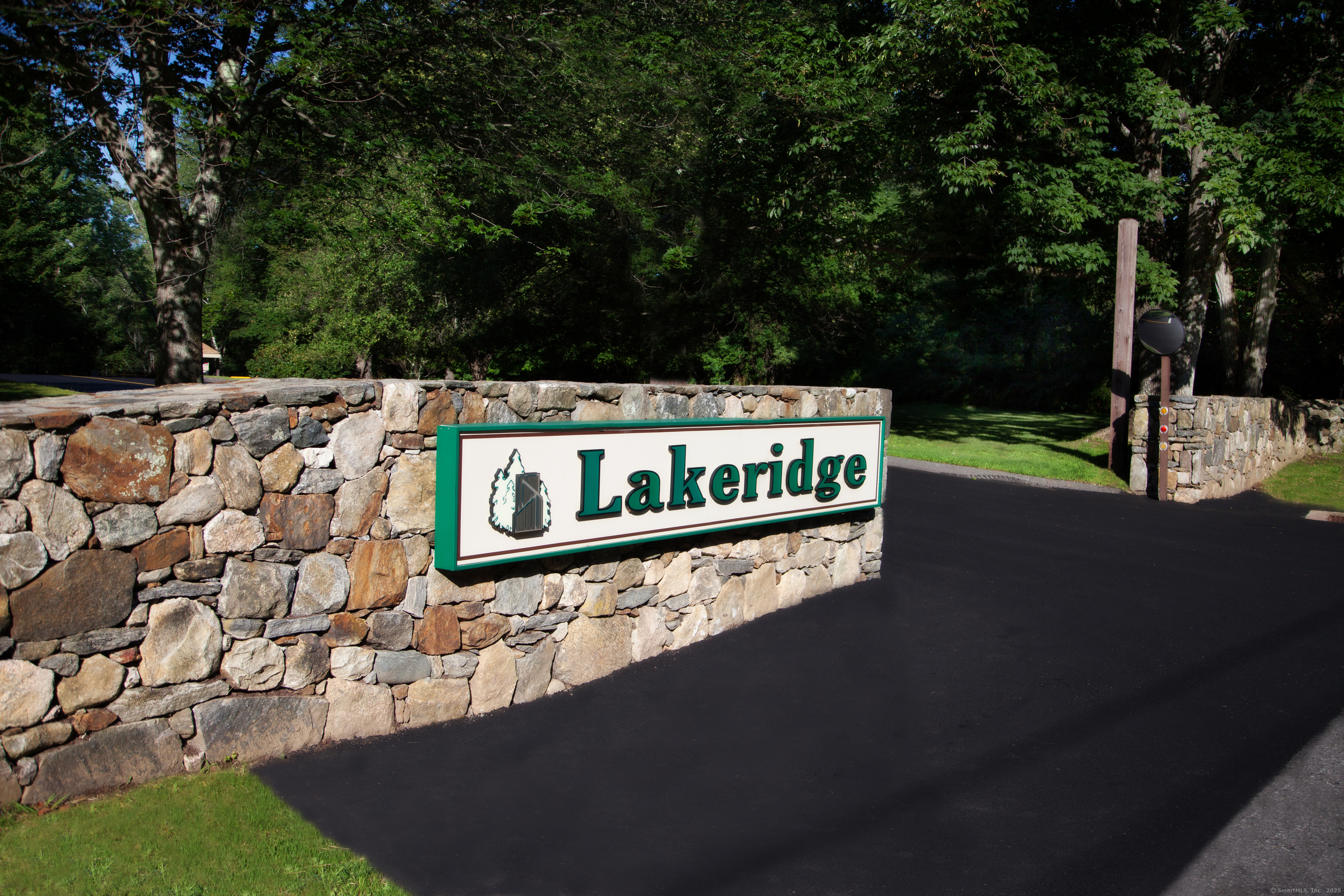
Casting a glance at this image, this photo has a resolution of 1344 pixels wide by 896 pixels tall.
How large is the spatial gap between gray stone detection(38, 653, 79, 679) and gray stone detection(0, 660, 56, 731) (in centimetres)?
2

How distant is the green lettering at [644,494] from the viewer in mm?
5816

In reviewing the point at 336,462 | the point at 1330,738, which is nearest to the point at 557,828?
the point at 336,462

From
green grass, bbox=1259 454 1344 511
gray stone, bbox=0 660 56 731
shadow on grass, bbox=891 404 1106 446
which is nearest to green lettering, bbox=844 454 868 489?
gray stone, bbox=0 660 56 731

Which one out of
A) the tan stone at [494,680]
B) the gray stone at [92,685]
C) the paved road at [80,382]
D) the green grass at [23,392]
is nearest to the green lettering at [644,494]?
the tan stone at [494,680]

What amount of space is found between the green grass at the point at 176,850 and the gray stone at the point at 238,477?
1338mm

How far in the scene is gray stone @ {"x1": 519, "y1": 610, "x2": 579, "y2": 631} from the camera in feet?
17.9

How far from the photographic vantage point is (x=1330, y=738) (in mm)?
5023

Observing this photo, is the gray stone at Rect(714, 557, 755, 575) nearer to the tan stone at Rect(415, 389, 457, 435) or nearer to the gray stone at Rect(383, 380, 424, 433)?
the tan stone at Rect(415, 389, 457, 435)

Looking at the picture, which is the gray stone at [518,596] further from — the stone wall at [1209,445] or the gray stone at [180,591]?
the stone wall at [1209,445]

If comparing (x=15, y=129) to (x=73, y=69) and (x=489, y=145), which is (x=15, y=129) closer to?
(x=73, y=69)

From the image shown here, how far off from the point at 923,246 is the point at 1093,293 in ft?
16.1

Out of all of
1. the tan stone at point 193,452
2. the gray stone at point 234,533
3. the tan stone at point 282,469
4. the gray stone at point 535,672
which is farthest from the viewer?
the gray stone at point 535,672

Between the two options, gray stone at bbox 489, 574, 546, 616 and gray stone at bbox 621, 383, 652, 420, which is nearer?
gray stone at bbox 489, 574, 546, 616

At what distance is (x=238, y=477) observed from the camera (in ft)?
14.4
